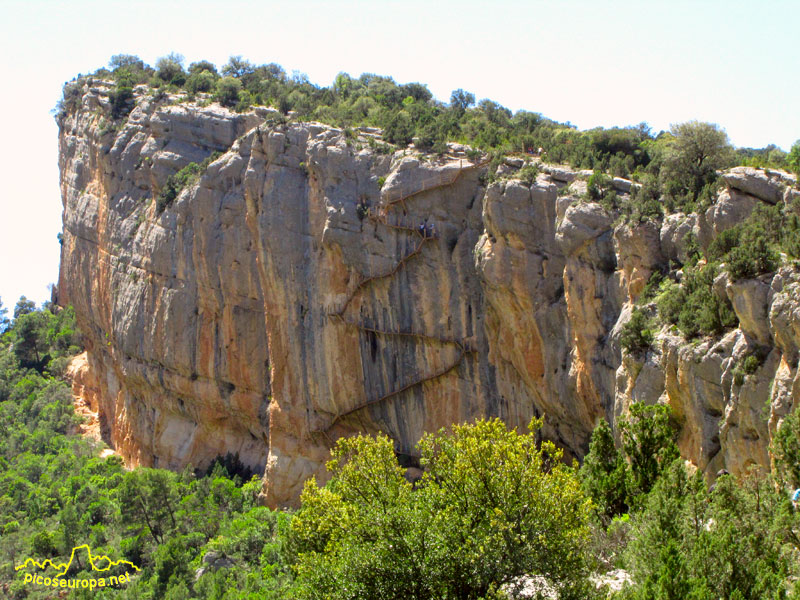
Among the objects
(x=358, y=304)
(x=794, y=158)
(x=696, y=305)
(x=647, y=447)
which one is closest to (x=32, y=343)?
(x=358, y=304)

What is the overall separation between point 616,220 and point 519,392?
801 centimetres

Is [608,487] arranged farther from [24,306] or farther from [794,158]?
[24,306]

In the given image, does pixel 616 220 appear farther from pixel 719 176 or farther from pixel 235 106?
pixel 235 106

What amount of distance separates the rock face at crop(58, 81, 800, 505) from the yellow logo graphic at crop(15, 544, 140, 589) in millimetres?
7018

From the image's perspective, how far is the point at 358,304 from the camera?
121 ft

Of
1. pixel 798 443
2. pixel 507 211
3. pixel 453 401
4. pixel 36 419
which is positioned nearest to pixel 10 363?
pixel 36 419

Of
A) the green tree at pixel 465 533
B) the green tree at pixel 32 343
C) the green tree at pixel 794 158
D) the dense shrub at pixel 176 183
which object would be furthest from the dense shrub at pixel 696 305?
the green tree at pixel 32 343

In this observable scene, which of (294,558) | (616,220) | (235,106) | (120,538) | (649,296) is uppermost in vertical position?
(235,106)

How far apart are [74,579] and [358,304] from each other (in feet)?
50.9

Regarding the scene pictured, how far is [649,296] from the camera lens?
26562 mm

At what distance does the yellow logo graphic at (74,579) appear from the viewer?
35.5 meters

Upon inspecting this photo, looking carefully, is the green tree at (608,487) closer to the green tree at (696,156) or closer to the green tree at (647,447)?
the green tree at (647,447)

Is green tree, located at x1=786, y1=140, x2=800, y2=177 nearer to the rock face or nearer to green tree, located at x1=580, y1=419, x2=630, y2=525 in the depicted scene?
the rock face

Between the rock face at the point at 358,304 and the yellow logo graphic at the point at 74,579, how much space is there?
7018 mm
